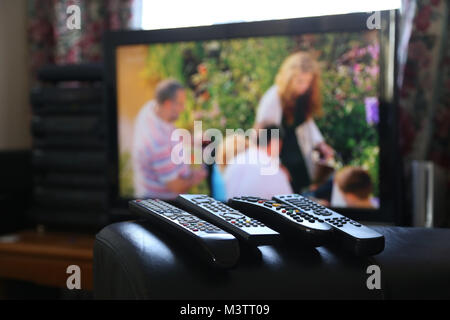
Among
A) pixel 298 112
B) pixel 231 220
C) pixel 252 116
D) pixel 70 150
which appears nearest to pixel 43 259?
pixel 70 150

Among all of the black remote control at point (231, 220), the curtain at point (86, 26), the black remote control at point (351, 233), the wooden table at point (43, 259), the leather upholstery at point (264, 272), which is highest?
the curtain at point (86, 26)

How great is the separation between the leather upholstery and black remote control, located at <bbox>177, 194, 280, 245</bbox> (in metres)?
0.02

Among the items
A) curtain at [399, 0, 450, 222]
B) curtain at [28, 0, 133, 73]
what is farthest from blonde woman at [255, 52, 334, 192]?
curtain at [28, 0, 133, 73]

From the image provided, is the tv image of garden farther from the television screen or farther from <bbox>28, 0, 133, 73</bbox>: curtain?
<bbox>28, 0, 133, 73</bbox>: curtain

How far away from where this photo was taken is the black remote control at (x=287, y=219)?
592mm

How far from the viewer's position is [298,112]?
1.41 metres

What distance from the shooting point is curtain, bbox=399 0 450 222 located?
5.38ft

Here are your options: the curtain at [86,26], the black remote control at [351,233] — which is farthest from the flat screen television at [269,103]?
the black remote control at [351,233]

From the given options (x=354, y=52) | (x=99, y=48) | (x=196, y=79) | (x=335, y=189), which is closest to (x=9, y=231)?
(x=99, y=48)

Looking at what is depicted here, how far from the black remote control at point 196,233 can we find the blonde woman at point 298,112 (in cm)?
78

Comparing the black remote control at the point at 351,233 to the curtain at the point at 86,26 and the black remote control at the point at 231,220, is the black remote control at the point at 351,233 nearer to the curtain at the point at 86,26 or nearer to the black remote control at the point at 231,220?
the black remote control at the point at 231,220

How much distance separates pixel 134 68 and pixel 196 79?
0.23 meters

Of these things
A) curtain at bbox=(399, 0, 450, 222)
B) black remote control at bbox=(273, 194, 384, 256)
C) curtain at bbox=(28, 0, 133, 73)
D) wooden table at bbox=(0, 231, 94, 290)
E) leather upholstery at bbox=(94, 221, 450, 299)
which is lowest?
wooden table at bbox=(0, 231, 94, 290)
